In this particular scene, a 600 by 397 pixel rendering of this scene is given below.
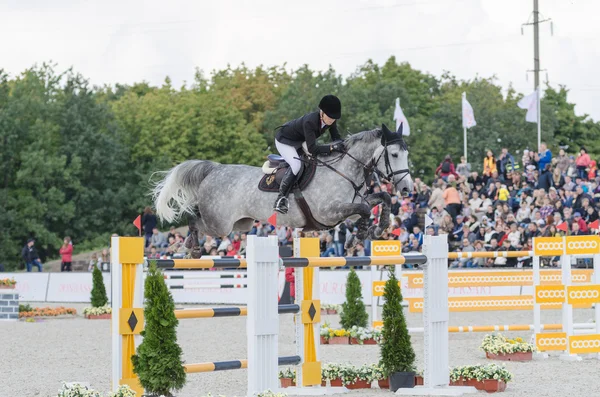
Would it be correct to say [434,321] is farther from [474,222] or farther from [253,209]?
[474,222]

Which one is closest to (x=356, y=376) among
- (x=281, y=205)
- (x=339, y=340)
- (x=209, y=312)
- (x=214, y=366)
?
(x=281, y=205)

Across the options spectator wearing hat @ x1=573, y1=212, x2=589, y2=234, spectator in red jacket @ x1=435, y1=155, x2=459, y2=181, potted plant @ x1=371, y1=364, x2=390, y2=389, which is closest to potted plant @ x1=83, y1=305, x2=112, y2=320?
spectator in red jacket @ x1=435, y1=155, x2=459, y2=181

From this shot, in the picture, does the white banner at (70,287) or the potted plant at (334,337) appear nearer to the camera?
the potted plant at (334,337)

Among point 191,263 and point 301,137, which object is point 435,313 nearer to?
point 301,137

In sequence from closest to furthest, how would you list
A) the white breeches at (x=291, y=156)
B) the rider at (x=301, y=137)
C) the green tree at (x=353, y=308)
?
the rider at (x=301, y=137)
the white breeches at (x=291, y=156)
the green tree at (x=353, y=308)

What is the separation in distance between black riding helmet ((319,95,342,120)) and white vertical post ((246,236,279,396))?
157 centimetres

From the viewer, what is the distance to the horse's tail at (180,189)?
31.4ft

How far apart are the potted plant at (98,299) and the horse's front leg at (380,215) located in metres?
11.8

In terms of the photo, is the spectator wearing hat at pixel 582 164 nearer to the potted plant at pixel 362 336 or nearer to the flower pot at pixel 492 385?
the potted plant at pixel 362 336

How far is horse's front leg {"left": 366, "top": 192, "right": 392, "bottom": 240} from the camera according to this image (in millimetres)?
8531

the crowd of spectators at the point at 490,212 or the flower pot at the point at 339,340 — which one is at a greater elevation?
the crowd of spectators at the point at 490,212

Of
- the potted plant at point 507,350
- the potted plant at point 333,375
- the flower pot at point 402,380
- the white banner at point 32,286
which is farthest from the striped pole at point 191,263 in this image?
the white banner at point 32,286

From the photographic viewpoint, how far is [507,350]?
458 inches

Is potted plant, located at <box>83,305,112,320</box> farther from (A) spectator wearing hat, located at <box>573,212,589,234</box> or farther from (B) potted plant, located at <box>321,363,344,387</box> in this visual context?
(B) potted plant, located at <box>321,363,344,387</box>
